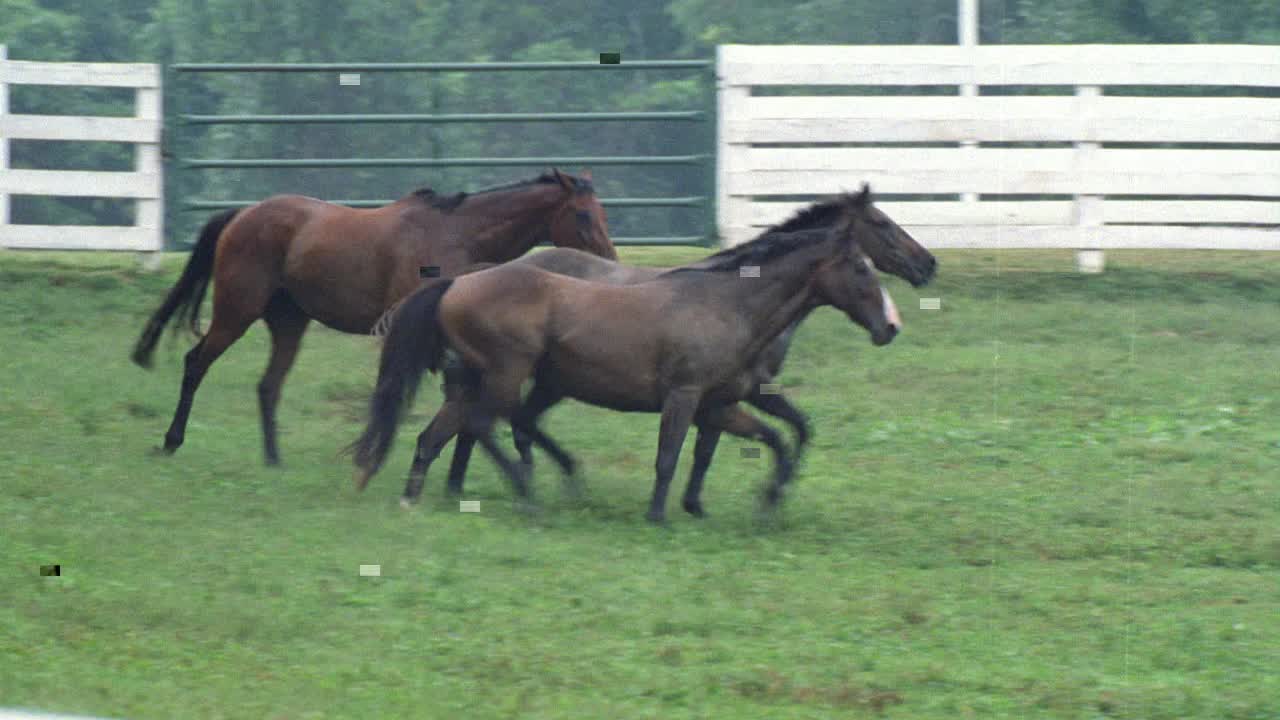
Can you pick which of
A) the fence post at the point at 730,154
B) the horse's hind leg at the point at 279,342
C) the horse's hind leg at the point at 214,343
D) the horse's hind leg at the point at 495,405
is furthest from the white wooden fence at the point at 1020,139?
the horse's hind leg at the point at 495,405

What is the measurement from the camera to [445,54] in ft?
84.9

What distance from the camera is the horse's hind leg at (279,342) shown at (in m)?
11.0

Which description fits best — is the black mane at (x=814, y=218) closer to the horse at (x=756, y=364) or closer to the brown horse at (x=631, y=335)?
the horse at (x=756, y=364)

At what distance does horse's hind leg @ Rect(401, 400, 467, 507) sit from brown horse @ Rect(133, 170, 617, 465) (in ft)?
4.49

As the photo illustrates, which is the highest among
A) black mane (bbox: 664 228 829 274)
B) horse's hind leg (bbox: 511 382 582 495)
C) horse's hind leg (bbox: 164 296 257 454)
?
A: black mane (bbox: 664 228 829 274)

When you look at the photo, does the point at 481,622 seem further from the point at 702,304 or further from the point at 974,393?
the point at 974,393

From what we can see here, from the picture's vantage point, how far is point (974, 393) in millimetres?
12719

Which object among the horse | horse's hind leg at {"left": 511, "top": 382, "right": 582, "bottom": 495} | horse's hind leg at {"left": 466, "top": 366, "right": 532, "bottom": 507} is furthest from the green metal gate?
horse's hind leg at {"left": 466, "top": 366, "right": 532, "bottom": 507}

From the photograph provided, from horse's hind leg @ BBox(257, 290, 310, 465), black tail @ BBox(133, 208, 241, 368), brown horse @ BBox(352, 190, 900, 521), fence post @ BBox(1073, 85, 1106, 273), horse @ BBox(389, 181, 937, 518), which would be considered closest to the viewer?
brown horse @ BBox(352, 190, 900, 521)

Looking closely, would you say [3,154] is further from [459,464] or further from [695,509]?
Answer: [695,509]

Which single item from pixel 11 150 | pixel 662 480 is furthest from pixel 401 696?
pixel 11 150

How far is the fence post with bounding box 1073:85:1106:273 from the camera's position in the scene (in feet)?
51.3

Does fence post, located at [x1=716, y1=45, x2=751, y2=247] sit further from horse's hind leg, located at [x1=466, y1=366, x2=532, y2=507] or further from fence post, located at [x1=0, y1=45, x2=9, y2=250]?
horse's hind leg, located at [x1=466, y1=366, x2=532, y2=507]

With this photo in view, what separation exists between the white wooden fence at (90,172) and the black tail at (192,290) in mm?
4599
